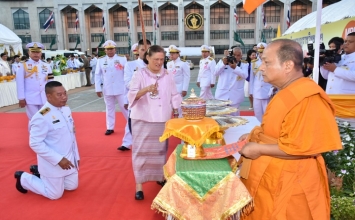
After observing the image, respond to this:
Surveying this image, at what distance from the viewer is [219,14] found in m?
39.4

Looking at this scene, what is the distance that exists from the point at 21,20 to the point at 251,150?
44.7 metres

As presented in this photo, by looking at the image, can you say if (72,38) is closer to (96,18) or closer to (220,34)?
(96,18)

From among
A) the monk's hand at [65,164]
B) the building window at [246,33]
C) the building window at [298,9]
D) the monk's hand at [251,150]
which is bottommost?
the monk's hand at [65,164]

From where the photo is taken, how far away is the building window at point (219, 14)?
129 ft

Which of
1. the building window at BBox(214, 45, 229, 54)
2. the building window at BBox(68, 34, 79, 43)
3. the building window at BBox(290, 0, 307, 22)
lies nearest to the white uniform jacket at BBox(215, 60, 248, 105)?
the building window at BBox(214, 45, 229, 54)

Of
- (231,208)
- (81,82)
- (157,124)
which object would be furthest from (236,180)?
(81,82)

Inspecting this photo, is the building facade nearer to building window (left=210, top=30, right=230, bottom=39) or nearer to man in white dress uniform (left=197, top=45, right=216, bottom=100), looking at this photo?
building window (left=210, top=30, right=230, bottom=39)

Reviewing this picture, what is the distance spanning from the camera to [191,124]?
1.95 metres

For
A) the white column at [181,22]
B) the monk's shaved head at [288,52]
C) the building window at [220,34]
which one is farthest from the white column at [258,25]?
the monk's shaved head at [288,52]

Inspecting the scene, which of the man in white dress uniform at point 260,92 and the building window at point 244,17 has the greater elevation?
the building window at point 244,17

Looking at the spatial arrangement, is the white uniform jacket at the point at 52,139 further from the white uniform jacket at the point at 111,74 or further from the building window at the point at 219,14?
the building window at the point at 219,14

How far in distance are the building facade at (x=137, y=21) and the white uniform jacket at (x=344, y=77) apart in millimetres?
35398

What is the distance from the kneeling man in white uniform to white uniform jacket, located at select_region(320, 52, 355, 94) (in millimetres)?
3072

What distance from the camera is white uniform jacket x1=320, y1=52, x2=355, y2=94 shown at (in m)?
3.45
